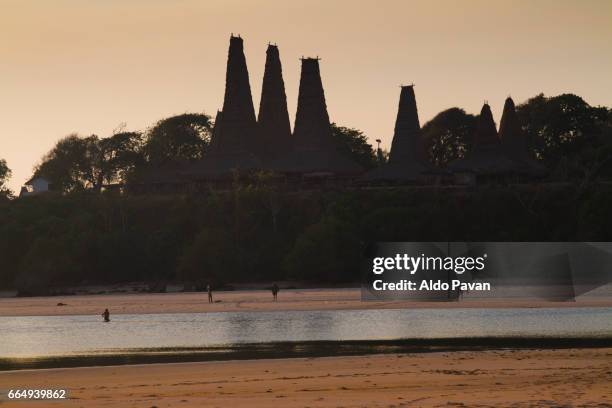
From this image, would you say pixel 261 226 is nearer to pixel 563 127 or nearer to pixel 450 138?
pixel 450 138

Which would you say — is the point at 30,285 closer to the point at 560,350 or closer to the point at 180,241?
the point at 180,241

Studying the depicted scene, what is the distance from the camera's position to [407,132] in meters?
92.8

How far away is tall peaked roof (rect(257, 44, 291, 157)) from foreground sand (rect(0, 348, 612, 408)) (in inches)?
2466

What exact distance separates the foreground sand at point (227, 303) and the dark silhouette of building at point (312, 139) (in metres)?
21.8

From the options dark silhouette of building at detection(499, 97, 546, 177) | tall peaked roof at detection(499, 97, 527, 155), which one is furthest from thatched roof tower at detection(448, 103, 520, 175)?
tall peaked roof at detection(499, 97, 527, 155)

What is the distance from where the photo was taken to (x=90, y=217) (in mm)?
92938

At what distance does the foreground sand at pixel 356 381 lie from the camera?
2452 centimetres

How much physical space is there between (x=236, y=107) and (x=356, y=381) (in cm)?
6806

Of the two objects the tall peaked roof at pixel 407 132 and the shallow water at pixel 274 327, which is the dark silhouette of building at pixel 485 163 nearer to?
the tall peaked roof at pixel 407 132

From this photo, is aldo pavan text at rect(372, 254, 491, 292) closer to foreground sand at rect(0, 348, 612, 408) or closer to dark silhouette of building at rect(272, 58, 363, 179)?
dark silhouette of building at rect(272, 58, 363, 179)

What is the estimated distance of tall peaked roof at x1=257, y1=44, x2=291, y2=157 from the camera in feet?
313

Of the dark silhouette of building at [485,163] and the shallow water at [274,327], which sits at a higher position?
the dark silhouette of building at [485,163]

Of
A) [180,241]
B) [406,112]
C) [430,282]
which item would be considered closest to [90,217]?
[180,241]

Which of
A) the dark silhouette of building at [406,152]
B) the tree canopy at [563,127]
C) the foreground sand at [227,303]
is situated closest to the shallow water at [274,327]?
the foreground sand at [227,303]
